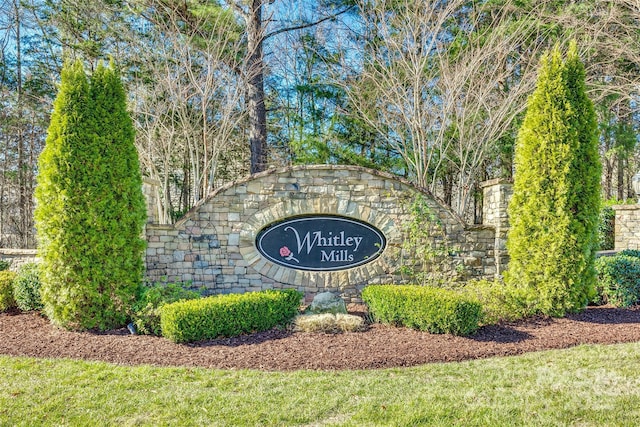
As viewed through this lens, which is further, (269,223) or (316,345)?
(269,223)

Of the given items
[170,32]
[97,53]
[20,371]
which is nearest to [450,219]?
[20,371]

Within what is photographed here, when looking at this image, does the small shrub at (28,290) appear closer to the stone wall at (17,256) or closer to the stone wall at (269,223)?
the stone wall at (269,223)

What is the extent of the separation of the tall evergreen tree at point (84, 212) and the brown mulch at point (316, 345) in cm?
38

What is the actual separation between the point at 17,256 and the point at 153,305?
190 inches

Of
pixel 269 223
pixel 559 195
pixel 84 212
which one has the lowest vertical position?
pixel 269 223

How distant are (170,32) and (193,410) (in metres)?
8.71

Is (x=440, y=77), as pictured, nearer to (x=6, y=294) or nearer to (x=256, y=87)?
(x=256, y=87)

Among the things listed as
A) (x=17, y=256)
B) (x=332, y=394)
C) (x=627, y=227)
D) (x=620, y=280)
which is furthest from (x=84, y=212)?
(x=627, y=227)

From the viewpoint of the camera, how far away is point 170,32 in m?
9.30

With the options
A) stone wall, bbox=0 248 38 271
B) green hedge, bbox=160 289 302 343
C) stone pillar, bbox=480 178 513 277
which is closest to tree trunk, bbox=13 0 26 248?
stone wall, bbox=0 248 38 271

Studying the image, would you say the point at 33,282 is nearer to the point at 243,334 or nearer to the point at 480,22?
the point at 243,334

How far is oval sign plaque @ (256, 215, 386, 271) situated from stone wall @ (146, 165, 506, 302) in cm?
10

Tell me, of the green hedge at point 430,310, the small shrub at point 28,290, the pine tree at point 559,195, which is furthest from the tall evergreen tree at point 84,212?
the pine tree at point 559,195

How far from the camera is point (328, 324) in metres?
5.02
